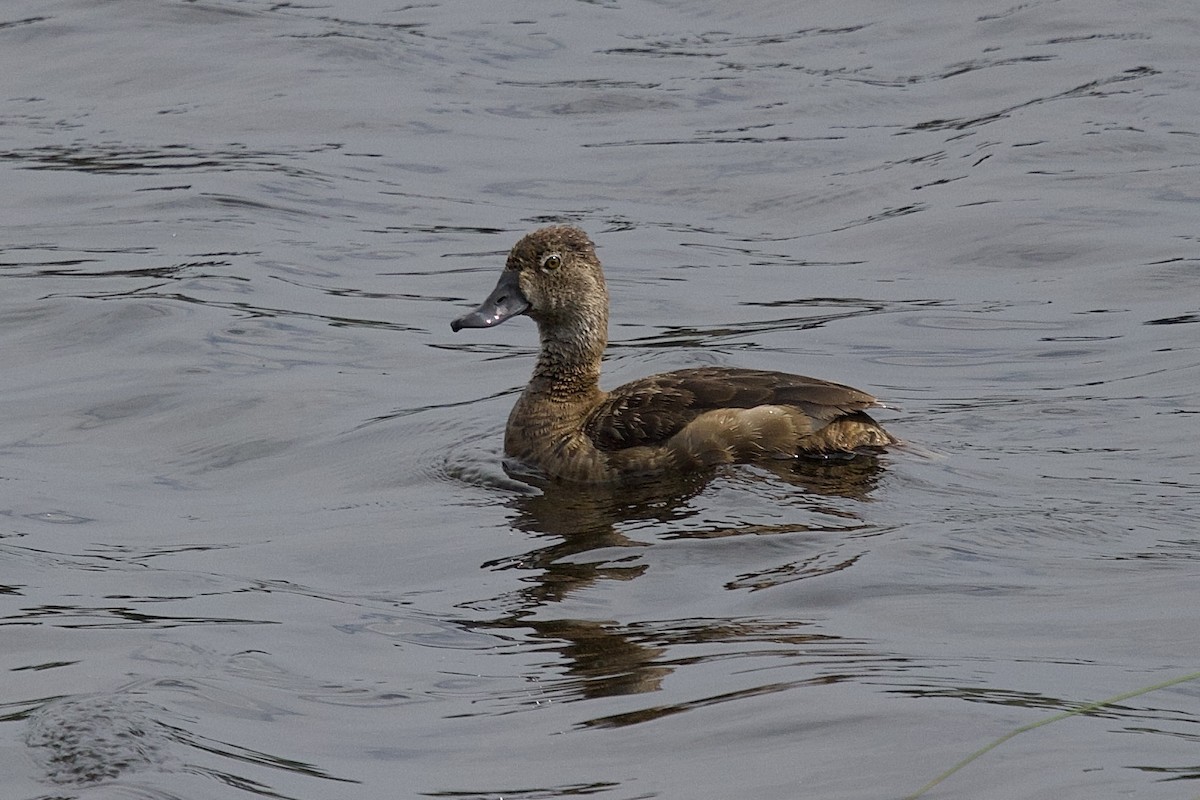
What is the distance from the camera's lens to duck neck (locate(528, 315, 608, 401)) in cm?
955

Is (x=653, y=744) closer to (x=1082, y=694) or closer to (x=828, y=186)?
(x=1082, y=694)

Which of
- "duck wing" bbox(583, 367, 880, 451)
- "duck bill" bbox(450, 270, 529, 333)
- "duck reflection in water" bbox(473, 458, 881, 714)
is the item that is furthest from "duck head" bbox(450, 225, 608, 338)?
"duck reflection in water" bbox(473, 458, 881, 714)

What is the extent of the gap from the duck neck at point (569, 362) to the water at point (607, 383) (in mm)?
457

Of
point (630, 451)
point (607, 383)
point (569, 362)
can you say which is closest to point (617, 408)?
point (630, 451)

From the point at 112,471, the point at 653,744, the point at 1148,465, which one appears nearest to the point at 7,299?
the point at 112,471

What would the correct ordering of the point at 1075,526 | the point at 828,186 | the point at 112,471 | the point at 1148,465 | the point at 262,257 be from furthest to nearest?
the point at 828,186 < the point at 262,257 < the point at 112,471 < the point at 1148,465 < the point at 1075,526

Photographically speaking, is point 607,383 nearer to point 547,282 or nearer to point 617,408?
point 547,282

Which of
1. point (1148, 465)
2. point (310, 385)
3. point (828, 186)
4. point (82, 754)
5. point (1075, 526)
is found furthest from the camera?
point (828, 186)

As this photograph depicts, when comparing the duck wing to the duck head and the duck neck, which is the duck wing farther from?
the duck head

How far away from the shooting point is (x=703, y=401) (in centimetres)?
885

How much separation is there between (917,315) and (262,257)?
461cm

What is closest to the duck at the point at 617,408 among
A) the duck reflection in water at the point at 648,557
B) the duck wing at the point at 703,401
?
the duck wing at the point at 703,401

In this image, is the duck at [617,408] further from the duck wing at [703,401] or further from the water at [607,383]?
the water at [607,383]

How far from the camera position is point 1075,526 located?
7.77 meters
